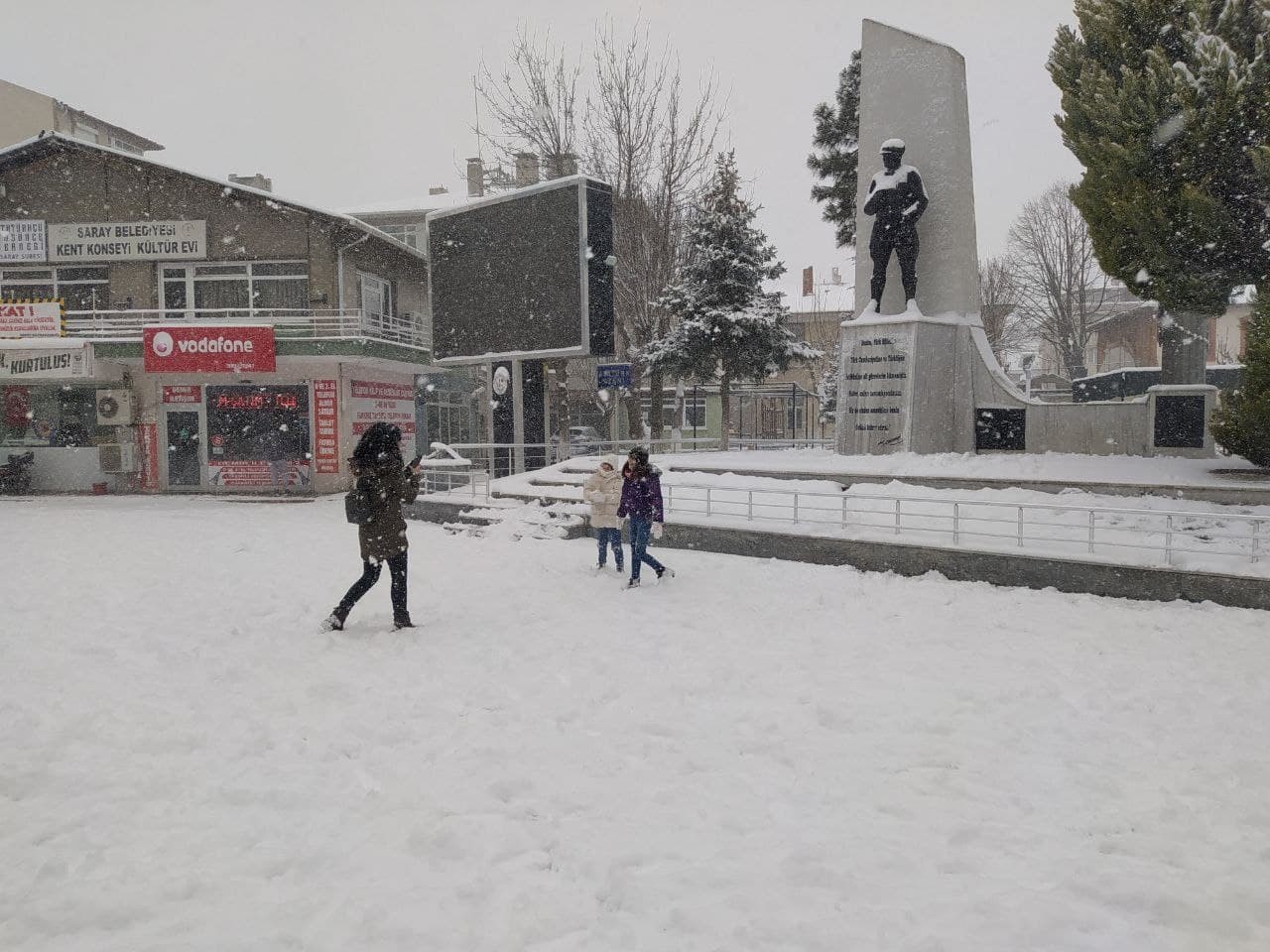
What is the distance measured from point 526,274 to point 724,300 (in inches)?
384

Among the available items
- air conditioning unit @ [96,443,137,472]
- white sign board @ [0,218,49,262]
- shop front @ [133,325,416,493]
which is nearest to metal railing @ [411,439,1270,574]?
shop front @ [133,325,416,493]

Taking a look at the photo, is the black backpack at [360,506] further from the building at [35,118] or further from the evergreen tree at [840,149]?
the building at [35,118]

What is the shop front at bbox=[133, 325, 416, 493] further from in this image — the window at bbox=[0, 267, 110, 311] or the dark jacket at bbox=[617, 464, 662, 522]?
the dark jacket at bbox=[617, 464, 662, 522]

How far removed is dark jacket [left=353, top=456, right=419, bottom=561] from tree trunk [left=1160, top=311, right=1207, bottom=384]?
47.6ft

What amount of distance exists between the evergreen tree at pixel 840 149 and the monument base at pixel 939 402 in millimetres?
8554

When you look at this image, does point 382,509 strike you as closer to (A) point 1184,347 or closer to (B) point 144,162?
(A) point 1184,347

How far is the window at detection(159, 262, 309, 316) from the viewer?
82.8 feet

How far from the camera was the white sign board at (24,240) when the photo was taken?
25375 mm

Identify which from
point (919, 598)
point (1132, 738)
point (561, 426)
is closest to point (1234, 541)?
point (919, 598)

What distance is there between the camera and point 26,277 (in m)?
25.9

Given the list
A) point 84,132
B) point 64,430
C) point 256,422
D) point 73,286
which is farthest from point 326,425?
point 84,132

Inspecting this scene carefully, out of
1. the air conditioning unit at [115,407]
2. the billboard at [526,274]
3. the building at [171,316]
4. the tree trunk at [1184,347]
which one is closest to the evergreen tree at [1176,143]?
the tree trunk at [1184,347]

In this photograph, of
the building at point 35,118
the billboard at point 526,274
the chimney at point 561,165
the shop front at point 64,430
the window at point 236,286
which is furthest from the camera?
the building at point 35,118

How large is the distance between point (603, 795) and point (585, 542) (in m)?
9.53
